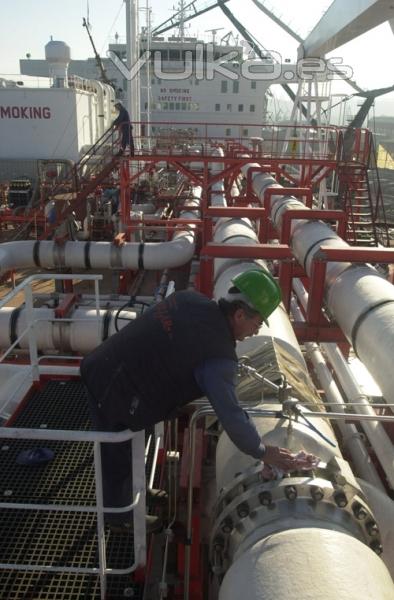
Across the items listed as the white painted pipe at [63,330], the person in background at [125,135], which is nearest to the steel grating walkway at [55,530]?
the white painted pipe at [63,330]

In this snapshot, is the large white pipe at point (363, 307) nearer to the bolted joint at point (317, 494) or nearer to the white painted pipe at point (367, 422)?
the white painted pipe at point (367, 422)

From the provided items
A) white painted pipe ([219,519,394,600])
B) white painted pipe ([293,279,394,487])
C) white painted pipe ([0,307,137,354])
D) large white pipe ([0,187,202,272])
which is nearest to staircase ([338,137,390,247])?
large white pipe ([0,187,202,272])

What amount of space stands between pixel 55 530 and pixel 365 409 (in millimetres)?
3145

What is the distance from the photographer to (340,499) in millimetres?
2461

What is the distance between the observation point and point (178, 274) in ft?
48.9

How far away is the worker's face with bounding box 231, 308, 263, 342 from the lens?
260 centimetres

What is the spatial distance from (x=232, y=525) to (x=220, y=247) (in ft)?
12.7

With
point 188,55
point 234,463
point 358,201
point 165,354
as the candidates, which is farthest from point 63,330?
point 188,55

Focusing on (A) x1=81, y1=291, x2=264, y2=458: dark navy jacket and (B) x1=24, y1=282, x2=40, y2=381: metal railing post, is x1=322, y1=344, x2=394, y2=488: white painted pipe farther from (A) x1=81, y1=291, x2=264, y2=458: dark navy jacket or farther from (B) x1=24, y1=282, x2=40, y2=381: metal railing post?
(B) x1=24, y1=282, x2=40, y2=381: metal railing post

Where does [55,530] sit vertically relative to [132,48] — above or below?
below

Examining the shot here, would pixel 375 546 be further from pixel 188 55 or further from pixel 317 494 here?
pixel 188 55

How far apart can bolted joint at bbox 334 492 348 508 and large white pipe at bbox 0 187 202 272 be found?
33.0 feet

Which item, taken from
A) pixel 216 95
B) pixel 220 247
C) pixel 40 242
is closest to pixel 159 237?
pixel 40 242

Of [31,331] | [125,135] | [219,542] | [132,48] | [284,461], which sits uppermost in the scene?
[132,48]
